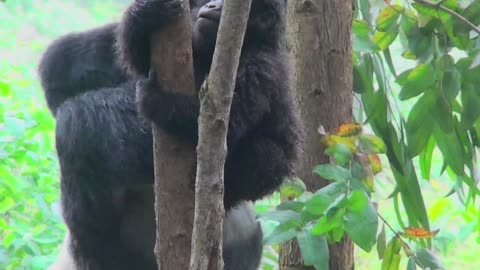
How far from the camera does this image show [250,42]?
1.63 meters

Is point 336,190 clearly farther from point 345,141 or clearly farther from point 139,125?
point 139,125

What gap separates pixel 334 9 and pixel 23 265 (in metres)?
1.14

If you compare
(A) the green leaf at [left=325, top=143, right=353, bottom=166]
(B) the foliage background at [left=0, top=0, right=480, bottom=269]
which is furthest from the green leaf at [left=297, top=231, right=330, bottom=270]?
(B) the foliage background at [left=0, top=0, right=480, bottom=269]

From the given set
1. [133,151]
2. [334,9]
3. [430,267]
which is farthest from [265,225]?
[430,267]

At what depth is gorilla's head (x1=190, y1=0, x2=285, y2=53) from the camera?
1528 mm

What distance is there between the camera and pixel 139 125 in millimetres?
2082

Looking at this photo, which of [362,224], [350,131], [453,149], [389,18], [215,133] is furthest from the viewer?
[453,149]

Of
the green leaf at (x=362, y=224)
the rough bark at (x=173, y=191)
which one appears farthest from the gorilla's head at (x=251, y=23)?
the green leaf at (x=362, y=224)

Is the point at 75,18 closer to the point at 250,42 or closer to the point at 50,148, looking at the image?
the point at 50,148

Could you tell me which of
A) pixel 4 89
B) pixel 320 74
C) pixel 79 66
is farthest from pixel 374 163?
pixel 4 89

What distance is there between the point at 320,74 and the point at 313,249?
0.55 meters

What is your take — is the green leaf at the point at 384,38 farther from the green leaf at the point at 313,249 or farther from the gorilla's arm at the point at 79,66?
the gorilla's arm at the point at 79,66

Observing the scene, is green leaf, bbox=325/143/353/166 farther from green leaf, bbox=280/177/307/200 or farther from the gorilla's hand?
the gorilla's hand

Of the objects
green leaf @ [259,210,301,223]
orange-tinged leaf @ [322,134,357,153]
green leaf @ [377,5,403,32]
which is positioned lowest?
green leaf @ [259,210,301,223]
